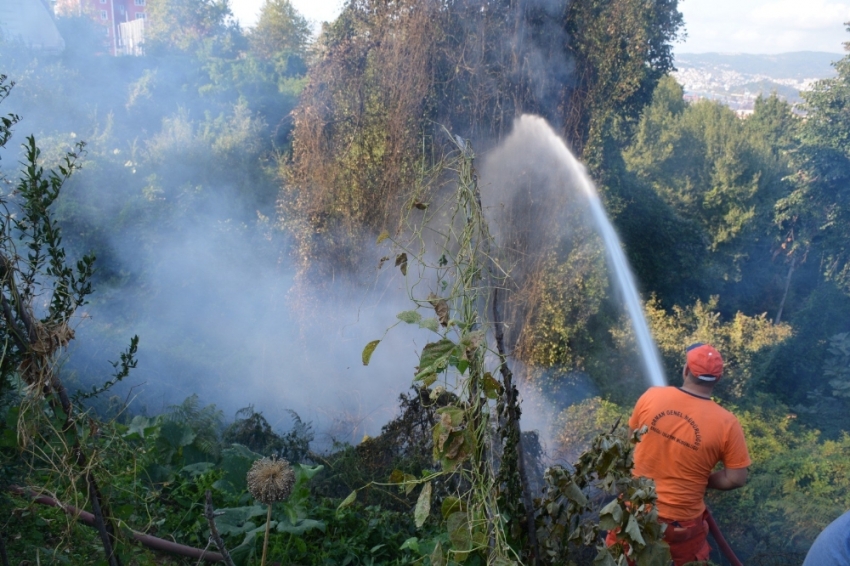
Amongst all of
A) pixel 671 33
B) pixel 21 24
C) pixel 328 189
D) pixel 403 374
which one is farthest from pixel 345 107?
pixel 21 24

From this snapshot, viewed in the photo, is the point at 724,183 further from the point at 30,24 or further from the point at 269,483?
the point at 269,483

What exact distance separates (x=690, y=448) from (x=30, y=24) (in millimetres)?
13437

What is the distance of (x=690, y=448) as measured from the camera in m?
2.63

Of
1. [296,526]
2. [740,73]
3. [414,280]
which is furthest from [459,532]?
[740,73]

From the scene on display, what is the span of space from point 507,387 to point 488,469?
0.77 feet

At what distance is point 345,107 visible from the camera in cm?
749

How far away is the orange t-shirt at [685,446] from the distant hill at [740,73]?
22807mm

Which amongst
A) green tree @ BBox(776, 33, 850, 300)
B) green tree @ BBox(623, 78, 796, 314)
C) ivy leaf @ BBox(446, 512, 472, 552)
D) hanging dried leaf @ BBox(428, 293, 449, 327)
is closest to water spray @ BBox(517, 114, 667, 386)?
green tree @ BBox(623, 78, 796, 314)

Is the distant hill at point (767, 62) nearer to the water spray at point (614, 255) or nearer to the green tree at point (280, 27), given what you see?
the green tree at point (280, 27)

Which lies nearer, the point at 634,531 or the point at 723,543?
the point at 634,531

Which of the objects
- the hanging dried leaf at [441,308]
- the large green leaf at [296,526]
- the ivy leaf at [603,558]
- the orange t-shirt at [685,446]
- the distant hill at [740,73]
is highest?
the distant hill at [740,73]

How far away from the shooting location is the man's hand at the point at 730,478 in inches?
103

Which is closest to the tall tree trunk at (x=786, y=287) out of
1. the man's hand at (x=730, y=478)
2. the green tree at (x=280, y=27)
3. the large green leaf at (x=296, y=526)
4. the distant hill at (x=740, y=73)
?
the distant hill at (x=740, y=73)

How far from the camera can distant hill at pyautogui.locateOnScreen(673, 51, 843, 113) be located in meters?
26.8
